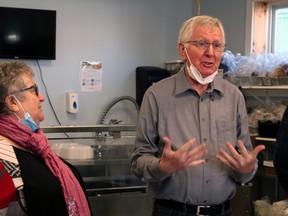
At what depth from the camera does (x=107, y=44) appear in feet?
14.5

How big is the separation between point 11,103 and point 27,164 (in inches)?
10.4

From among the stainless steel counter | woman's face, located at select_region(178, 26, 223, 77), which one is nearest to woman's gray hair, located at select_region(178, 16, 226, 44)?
woman's face, located at select_region(178, 26, 223, 77)

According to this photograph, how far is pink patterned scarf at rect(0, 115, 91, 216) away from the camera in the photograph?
64.0 inches

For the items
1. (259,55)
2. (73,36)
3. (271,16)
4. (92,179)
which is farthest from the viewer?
(73,36)

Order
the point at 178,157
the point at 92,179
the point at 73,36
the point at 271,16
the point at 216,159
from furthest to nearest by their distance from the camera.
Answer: the point at 73,36, the point at 271,16, the point at 92,179, the point at 216,159, the point at 178,157

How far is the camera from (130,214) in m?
2.53

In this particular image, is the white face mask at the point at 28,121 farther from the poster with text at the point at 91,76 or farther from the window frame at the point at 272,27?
the window frame at the point at 272,27

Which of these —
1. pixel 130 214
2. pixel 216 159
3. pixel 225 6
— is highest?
pixel 225 6

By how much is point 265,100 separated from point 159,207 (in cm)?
235

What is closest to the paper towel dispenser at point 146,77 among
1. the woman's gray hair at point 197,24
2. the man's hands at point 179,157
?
the woman's gray hair at point 197,24

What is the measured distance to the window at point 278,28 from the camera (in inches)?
151

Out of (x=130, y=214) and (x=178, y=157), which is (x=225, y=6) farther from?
(x=178, y=157)

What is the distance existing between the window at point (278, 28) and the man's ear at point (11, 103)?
2823 millimetres

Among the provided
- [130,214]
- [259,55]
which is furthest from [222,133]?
[259,55]
